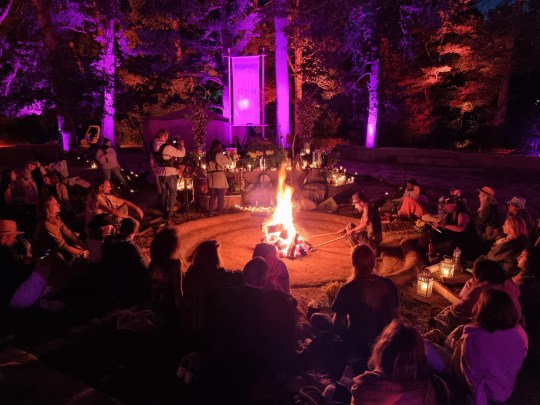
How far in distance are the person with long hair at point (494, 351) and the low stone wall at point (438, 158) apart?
59.9ft

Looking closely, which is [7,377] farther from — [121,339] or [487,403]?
[487,403]

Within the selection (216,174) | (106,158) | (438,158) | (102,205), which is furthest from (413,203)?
(438,158)

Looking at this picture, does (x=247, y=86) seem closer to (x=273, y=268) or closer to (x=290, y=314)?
(x=273, y=268)

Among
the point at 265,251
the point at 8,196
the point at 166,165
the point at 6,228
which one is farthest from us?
the point at 8,196

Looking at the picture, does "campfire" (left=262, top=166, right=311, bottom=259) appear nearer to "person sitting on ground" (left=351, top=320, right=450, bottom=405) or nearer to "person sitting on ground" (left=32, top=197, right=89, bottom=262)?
"person sitting on ground" (left=32, top=197, right=89, bottom=262)

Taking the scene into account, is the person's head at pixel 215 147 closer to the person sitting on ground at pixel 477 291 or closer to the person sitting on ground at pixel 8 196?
the person sitting on ground at pixel 8 196

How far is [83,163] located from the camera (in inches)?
715

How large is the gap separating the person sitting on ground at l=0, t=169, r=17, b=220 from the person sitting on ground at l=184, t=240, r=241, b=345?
6680 mm

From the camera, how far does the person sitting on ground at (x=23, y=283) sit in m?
4.84

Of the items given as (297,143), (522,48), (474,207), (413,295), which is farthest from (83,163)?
(522,48)

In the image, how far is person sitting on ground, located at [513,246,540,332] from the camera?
511 centimetres

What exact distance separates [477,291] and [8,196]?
29.6 feet

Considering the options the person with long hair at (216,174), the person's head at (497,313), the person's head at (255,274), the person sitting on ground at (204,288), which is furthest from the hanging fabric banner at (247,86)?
the person's head at (497,313)

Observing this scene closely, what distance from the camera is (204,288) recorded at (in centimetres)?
436
